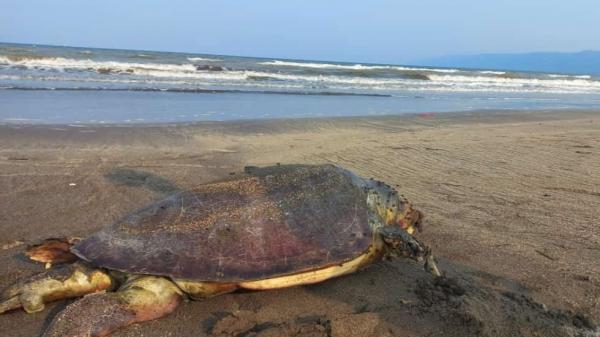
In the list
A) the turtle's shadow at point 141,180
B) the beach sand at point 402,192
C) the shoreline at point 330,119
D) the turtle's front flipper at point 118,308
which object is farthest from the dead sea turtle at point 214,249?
the shoreline at point 330,119

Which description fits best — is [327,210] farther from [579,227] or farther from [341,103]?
[341,103]

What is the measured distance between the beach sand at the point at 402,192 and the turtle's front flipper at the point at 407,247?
13 cm

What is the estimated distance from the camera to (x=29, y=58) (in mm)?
28094

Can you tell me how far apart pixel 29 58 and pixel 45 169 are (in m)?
25.8

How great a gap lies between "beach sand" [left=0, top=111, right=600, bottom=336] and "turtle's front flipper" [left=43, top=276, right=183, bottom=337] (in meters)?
0.08

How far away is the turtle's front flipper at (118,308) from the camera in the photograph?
8.34 ft

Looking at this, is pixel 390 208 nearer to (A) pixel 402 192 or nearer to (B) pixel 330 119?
(A) pixel 402 192

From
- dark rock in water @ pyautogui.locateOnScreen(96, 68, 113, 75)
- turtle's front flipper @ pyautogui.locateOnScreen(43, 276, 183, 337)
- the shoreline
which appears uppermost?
dark rock in water @ pyautogui.locateOnScreen(96, 68, 113, 75)

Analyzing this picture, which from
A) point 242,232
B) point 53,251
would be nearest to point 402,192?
point 242,232

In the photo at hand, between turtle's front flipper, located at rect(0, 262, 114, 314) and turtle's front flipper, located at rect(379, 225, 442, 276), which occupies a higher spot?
turtle's front flipper, located at rect(379, 225, 442, 276)

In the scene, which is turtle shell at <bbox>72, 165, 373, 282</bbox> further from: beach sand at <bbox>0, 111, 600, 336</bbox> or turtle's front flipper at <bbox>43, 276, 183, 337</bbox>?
beach sand at <bbox>0, 111, 600, 336</bbox>

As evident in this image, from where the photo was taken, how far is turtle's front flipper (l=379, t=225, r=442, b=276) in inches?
124

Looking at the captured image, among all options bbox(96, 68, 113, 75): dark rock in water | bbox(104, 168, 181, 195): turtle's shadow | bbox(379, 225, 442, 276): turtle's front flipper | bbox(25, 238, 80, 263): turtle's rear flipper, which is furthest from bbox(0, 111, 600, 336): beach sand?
bbox(96, 68, 113, 75): dark rock in water

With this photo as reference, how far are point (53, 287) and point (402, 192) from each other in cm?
380
